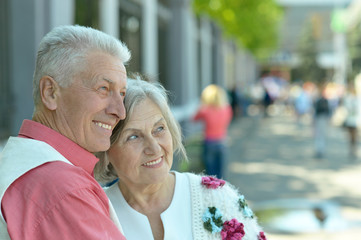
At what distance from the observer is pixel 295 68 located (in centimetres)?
8269

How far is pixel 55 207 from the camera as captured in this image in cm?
138

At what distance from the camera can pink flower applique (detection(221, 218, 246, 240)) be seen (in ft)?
7.00

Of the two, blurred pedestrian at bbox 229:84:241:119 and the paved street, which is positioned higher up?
the paved street

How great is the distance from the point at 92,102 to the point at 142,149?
1.82ft

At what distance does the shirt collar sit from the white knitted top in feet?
2.21

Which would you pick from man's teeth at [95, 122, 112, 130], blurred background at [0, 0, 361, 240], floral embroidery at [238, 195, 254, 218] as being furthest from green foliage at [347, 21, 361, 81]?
man's teeth at [95, 122, 112, 130]

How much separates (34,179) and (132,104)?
80 cm

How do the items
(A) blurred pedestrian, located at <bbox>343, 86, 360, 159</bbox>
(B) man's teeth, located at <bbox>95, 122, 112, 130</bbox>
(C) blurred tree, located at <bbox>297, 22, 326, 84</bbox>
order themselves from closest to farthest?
(B) man's teeth, located at <bbox>95, 122, 112, 130</bbox> < (A) blurred pedestrian, located at <bbox>343, 86, 360, 159</bbox> < (C) blurred tree, located at <bbox>297, 22, 326, 84</bbox>

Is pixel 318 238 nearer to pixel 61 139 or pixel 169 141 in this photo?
pixel 169 141

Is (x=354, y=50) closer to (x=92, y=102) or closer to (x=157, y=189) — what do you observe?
(x=157, y=189)

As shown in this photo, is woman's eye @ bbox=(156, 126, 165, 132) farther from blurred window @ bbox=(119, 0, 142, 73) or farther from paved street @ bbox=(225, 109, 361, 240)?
blurred window @ bbox=(119, 0, 142, 73)

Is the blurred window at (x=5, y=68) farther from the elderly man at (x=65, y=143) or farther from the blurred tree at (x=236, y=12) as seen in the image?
the blurred tree at (x=236, y=12)

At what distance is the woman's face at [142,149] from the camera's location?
2166 millimetres

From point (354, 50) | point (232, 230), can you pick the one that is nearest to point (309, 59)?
point (354, 50)
